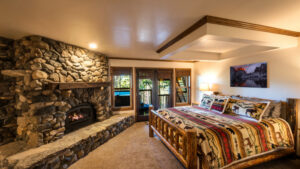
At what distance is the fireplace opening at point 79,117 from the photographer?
2746 mm

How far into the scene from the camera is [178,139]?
2.12 meters

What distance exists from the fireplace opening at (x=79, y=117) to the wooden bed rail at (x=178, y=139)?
5.52ft

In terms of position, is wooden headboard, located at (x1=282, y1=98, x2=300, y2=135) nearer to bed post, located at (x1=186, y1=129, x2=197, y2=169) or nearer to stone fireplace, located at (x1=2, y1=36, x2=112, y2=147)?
bed post, located at (x1=186, y1=129, x2=197, y2=169)

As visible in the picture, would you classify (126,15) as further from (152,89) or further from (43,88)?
(152,89)

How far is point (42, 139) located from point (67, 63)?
5.02 ft

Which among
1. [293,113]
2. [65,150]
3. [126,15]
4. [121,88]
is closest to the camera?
[126,15]

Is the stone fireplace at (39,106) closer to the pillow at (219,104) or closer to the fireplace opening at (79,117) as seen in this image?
the fireplace opening at (79,117)

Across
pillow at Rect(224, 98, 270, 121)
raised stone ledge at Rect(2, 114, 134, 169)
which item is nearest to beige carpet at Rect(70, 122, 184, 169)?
raised stone ledge at Rect(2, 114, 134, 169)

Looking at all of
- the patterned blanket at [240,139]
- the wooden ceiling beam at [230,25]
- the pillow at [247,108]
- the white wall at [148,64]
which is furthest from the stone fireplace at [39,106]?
the pillow at [247,108]

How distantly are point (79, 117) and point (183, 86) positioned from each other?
151 inches

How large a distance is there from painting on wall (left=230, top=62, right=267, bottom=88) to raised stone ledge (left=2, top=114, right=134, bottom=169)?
144 inches

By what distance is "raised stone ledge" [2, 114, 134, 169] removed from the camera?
1.77 m

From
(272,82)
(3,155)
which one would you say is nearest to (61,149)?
(3,155)

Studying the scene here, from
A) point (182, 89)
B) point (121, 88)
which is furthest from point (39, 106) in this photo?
point (182, 89)
